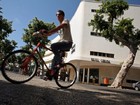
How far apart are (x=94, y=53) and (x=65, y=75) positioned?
33.3 meters

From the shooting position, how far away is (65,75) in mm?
6352

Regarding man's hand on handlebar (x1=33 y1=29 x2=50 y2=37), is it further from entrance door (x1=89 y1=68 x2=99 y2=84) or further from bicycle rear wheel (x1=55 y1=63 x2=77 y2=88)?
entrance door (x1=89 y1=68 x2=99 y2=84)

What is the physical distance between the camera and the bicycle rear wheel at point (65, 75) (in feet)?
19.0

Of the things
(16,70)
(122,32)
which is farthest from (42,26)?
(16,70)

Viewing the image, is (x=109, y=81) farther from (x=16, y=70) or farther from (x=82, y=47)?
(x=16, y=70)

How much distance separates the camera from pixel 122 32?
79.8ft

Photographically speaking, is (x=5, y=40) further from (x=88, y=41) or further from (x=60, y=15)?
(x=60, y=15)

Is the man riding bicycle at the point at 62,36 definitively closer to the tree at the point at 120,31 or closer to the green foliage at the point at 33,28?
the tree at the point at 120,31

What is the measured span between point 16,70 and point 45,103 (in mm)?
2427

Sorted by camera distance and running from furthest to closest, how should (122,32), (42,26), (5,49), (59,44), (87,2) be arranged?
(5,49) < (87,2) < (42,26) < (122,32) < (59,44)

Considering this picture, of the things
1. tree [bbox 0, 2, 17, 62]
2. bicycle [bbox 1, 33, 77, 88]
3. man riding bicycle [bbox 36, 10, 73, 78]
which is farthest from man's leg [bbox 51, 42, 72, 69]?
tree [bbox 0, 2, 17, 62]

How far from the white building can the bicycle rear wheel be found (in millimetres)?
31802

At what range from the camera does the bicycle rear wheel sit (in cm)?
579

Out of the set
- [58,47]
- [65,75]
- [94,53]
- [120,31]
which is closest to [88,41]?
[94,53]
